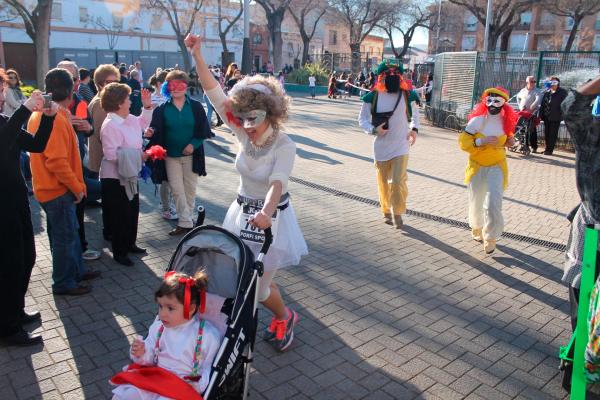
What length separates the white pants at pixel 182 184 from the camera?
20.9 ft

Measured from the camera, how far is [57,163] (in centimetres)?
434

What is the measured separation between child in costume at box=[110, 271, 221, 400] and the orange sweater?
197 centimetres

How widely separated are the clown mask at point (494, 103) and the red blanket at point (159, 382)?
4684mm

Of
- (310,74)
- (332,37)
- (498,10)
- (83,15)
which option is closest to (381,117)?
(310,74)

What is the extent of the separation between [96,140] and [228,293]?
3497 millimetres

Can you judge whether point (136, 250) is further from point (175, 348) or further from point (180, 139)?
point (175, 348)

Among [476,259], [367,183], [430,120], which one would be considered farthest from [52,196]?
[430,120]

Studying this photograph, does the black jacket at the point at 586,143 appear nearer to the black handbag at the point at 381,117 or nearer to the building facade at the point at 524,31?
the black handbag at the point at 381,117

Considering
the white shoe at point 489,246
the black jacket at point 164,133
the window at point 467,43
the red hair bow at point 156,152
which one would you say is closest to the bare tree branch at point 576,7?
the white shoe at point 489,246

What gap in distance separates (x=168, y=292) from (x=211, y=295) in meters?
0.37

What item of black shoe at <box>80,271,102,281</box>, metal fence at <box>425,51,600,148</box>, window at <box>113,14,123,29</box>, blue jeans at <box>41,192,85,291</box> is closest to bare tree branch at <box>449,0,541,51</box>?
metal fence at <box>425,51,600,148</box>

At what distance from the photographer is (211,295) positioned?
10.5 ft

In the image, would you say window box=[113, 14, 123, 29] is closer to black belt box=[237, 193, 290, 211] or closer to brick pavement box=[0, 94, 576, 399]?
brick pavement box=[0, 94, 576, 399]

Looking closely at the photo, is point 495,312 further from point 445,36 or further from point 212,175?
point 445,36
